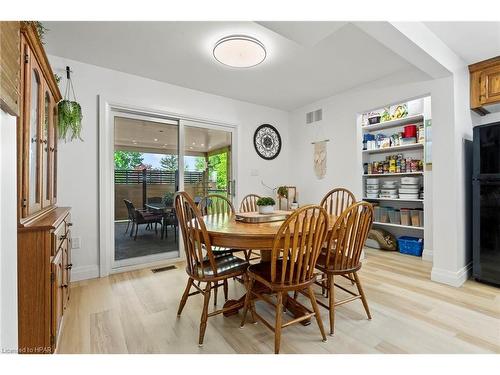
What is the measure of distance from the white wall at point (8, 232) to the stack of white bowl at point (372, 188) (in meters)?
4.23

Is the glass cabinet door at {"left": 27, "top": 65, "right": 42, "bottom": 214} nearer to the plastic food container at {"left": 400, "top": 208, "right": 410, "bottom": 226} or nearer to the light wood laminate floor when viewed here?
Answer: the light wood laminate floor

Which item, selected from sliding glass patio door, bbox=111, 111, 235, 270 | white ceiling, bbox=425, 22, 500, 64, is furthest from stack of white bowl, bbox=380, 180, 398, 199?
sliding glass patio door, bbox=111, 111, 235, 270

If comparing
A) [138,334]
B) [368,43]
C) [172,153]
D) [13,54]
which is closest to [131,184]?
[172,153]

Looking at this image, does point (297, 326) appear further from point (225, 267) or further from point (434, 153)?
point (434, 153)

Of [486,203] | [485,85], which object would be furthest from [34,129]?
[485,85]

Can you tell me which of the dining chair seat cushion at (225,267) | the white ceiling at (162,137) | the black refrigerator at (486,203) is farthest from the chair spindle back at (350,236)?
the white ceiling at (162,137)

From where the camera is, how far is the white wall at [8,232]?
105 cm

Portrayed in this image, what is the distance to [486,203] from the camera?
8.09ft

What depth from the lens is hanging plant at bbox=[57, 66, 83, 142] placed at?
2465 millimetres

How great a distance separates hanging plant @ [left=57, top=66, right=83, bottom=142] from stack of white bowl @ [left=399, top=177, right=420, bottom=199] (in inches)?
A: 167

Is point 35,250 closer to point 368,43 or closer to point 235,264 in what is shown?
point 235,264

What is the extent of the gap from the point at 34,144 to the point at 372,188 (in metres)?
4.22

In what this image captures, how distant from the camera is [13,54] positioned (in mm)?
1138

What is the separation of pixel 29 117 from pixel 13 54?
1.34ft
